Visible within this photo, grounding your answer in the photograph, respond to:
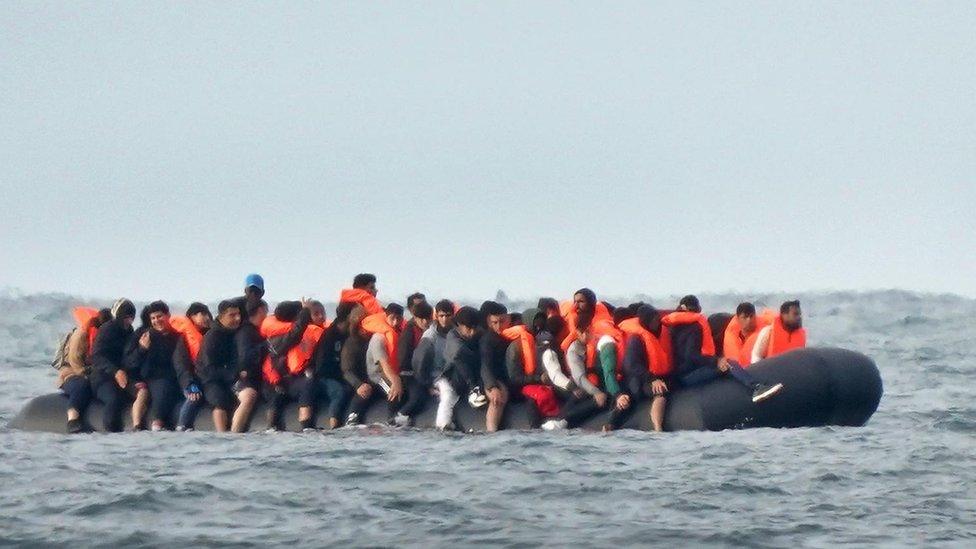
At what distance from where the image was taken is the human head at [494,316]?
23.0 m

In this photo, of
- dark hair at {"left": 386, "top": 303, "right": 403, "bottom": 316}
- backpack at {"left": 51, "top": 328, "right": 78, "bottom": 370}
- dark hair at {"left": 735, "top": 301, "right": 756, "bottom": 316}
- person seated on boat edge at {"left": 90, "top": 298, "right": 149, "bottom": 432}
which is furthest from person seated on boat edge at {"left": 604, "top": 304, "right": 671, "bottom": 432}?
backpack at {"left": 51, "top": 328, "right": 78, "bottom": 370}

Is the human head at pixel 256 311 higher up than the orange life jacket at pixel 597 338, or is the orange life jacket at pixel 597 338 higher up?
the human head at pixel 256 311

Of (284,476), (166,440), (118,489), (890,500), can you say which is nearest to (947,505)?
(890,500)

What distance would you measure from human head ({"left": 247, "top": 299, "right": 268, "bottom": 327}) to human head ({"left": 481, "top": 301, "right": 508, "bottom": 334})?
300 centimetres

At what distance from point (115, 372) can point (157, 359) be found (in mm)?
567

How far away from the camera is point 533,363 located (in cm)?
2297

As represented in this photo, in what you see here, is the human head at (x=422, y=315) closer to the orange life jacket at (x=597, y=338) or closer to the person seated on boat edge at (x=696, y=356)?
the orange life jacket at (x=597, y=338)

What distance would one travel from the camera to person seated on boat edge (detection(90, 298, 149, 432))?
78.6 ft

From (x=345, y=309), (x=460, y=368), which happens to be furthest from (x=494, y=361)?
(x=345, y=309)

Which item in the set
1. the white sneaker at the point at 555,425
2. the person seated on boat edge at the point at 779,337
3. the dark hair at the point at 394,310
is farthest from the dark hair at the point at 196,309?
the person seated on boat edge at the point at 779,337

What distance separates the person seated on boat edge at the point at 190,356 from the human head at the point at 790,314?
7.27 m

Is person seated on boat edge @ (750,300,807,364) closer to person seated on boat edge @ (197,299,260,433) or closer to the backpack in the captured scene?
person seated on boat edge @ (197,299,260,433)

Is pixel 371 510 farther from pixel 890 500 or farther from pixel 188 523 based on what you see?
pixel 890 500

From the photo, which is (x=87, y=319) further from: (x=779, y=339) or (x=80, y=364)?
(x=779, y=339)
